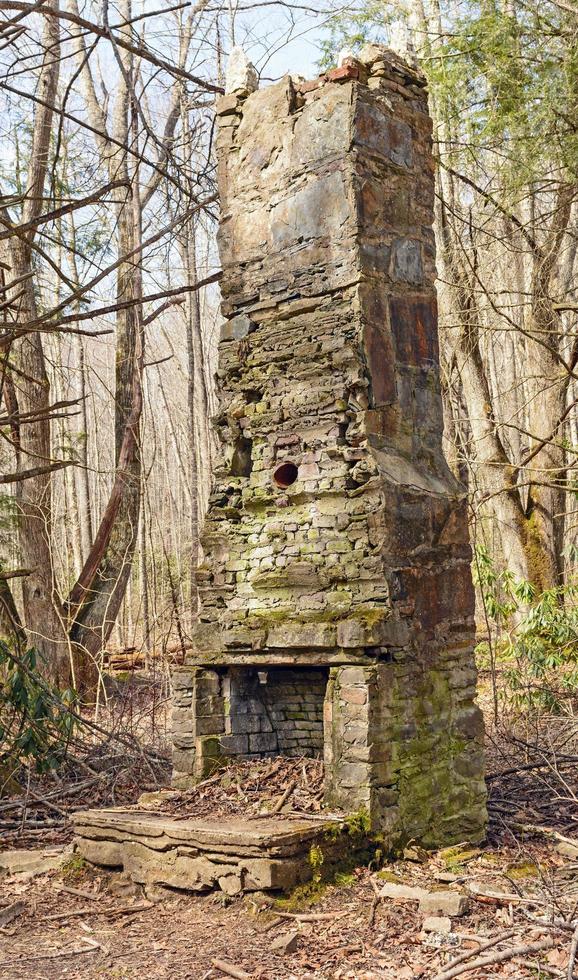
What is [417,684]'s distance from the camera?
22.9 feet

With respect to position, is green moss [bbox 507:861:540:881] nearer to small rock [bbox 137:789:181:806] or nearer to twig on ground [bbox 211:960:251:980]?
twig on ground [bbox 211:960:251:980]

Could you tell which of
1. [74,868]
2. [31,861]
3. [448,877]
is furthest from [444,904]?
[31,861]

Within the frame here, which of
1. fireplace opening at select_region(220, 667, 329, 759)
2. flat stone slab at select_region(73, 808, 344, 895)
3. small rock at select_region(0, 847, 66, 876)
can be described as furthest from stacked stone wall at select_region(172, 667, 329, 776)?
small rock at select_region(0, 847, 66, 876)

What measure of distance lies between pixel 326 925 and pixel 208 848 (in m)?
0.90

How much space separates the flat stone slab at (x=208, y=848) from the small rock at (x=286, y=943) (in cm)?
44

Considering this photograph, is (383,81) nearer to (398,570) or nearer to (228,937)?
(398,570)

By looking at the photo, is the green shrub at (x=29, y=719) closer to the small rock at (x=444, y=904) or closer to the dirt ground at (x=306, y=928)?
the dirt ground at (x=306, y=928)

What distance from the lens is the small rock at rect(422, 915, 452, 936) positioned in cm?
541

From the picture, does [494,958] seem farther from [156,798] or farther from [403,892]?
[156,798]

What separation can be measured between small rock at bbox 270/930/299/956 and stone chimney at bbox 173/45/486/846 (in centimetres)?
125

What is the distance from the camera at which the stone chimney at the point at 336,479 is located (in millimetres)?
6848

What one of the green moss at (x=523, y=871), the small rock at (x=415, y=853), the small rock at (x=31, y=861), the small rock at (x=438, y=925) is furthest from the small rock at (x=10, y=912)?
the green moss at (x=523, y=871)

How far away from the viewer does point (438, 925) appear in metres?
5.46

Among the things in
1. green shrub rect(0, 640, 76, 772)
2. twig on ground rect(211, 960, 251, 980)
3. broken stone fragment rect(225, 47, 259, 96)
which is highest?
broken stone fragment rect(225, 47, 259, 96)
